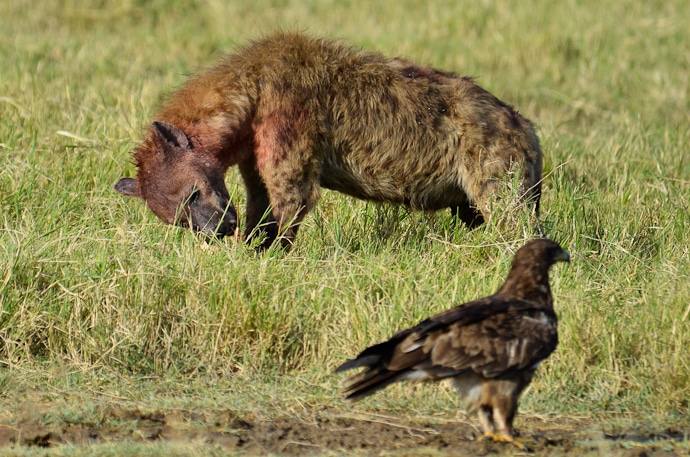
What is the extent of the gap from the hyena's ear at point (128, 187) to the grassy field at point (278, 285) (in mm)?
200

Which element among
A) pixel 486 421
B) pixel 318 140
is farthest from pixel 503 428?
pixel 318 140

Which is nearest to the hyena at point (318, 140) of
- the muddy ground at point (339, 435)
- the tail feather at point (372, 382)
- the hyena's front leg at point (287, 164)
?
the hyena's front leg at point (287, 164)

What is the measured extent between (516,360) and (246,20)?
32.8 feet

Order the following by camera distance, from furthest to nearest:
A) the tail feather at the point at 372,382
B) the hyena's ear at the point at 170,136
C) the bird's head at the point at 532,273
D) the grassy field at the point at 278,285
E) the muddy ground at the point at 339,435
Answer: the hyena's ear at the point at 170,136 → the grassy field at the point at 278,285 → the bird's head at the point at 532,273 → the muddy ground at the point at 339,435 → the tail feather at the point at 372,382

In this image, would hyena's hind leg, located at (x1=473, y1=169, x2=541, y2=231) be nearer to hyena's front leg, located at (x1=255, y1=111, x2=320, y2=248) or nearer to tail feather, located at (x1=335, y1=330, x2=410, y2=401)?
hyena's front leg, located at (x1=255, y1=111, x2=320, y2=248)

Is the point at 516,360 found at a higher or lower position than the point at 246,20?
higher

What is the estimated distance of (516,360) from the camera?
16.2 feet

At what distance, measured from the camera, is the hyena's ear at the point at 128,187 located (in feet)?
23.1

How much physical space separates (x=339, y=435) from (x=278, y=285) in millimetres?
1313

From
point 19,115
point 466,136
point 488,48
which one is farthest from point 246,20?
point 466,136

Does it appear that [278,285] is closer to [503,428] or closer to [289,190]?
[289,190]

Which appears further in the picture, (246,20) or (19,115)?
(246,20)

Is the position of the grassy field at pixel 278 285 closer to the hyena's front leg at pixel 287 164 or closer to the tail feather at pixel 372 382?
the hyena's front leg at pixel 287 164

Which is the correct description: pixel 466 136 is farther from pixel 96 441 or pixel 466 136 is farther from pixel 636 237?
pixel 96 441
